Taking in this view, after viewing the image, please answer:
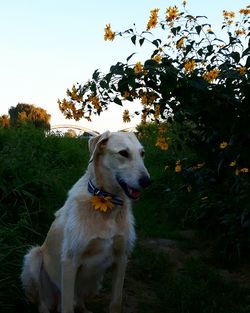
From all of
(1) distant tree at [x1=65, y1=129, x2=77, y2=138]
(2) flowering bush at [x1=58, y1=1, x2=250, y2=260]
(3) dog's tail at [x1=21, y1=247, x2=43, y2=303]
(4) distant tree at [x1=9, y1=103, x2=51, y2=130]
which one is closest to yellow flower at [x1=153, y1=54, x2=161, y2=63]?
(2) flowering bush at [x1=58, y1=1, x2=250, y2=260]

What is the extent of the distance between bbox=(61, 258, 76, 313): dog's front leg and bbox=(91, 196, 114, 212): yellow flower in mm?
401

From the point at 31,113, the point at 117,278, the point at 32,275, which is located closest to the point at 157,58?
the point at 117,278

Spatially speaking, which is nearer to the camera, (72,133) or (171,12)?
(171,12)

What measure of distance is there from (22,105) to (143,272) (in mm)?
19358

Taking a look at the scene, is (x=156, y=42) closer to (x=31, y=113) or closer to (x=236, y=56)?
(x=236, y=56)

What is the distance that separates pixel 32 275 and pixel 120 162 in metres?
1.16

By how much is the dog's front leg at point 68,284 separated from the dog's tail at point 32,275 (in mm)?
439

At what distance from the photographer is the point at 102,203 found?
345cm

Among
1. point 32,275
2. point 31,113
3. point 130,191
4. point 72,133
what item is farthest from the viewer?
point 31,113

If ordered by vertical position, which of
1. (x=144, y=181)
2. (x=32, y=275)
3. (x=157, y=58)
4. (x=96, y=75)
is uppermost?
(x=157, y=58)

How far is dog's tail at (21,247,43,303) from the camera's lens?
383cm

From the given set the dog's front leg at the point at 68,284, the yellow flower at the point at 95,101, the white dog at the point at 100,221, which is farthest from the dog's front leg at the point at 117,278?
the yellow flower at the point at 95,101

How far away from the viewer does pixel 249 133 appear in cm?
354

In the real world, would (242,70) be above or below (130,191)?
above
